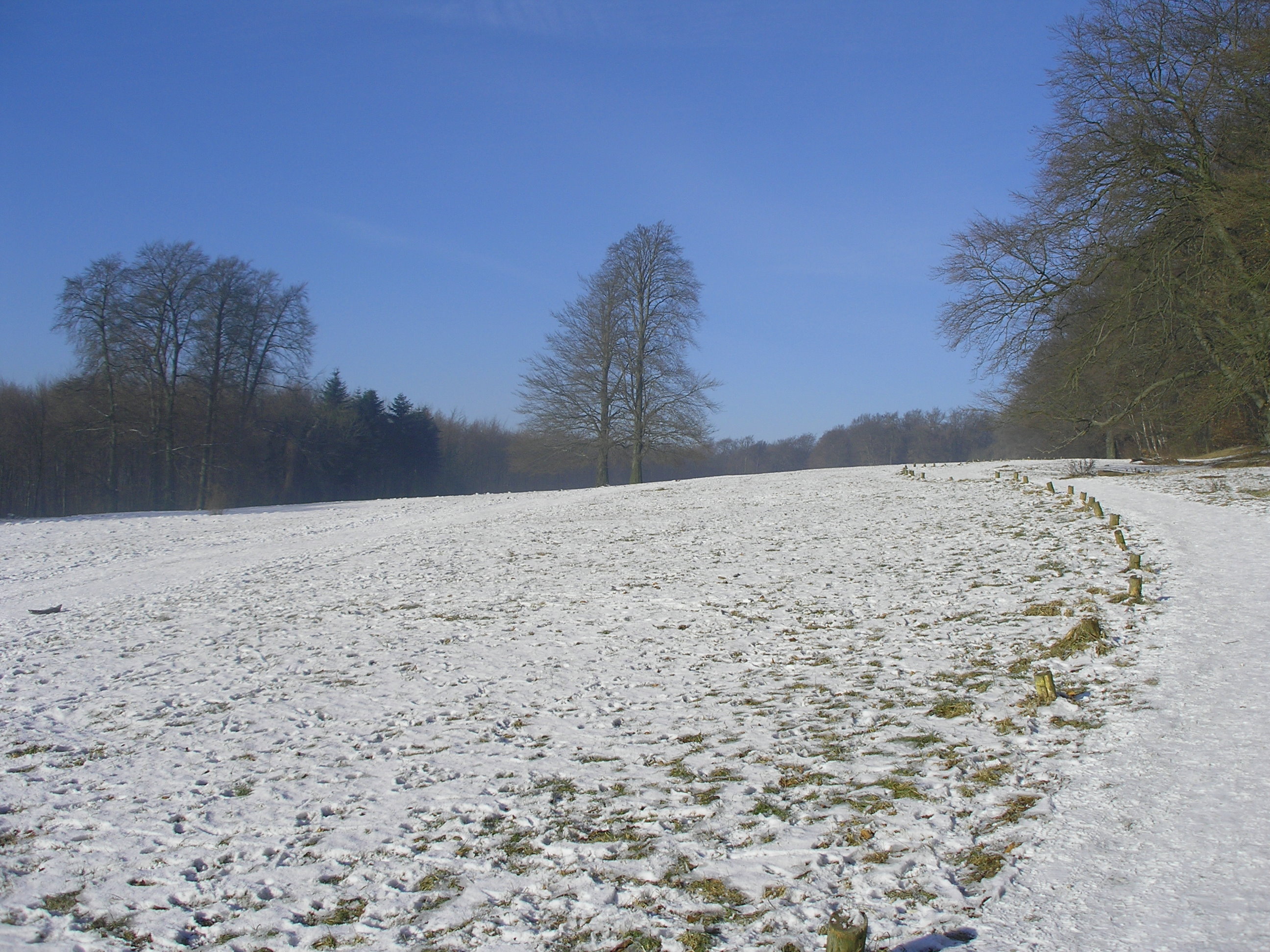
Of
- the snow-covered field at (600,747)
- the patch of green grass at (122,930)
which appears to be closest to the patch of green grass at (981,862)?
the snow-covered field at (600,747)

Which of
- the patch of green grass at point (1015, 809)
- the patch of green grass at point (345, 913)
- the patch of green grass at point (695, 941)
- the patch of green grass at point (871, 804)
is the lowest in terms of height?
the patch of green grass at point (345, 913)

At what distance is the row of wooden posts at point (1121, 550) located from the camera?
5.16 metres

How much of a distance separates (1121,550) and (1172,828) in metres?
7.06

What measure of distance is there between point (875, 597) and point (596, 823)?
17.6 feet

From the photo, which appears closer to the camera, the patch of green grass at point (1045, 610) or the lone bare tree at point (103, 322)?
the patch of green grass at point (1045, 610)

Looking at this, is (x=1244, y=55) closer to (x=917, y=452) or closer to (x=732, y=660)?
(x=732, y=660)

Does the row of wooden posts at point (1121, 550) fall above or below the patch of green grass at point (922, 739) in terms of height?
above

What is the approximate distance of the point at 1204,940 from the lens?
2.71 m

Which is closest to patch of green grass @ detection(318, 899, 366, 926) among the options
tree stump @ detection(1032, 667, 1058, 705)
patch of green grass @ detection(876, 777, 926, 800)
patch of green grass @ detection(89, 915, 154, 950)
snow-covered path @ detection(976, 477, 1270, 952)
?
patch of green grass @ detection(89, 915, 154, 950)

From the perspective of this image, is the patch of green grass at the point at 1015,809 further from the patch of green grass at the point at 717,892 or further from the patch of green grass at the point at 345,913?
the patch of green grass at the point at 345,913

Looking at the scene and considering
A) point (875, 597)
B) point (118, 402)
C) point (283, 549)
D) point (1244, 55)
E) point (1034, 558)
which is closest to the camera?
point (875, 597)

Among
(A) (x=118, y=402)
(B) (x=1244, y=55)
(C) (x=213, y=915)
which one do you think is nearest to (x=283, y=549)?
(C) (x=213, y=915)

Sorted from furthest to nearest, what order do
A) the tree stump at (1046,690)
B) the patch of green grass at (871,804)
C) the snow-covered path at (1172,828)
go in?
the tree stump at (1046,690), the patch of green grass at (871,804), the snow-covered path at (1172,828)

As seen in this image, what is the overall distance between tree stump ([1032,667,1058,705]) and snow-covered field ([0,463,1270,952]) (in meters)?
0.11
